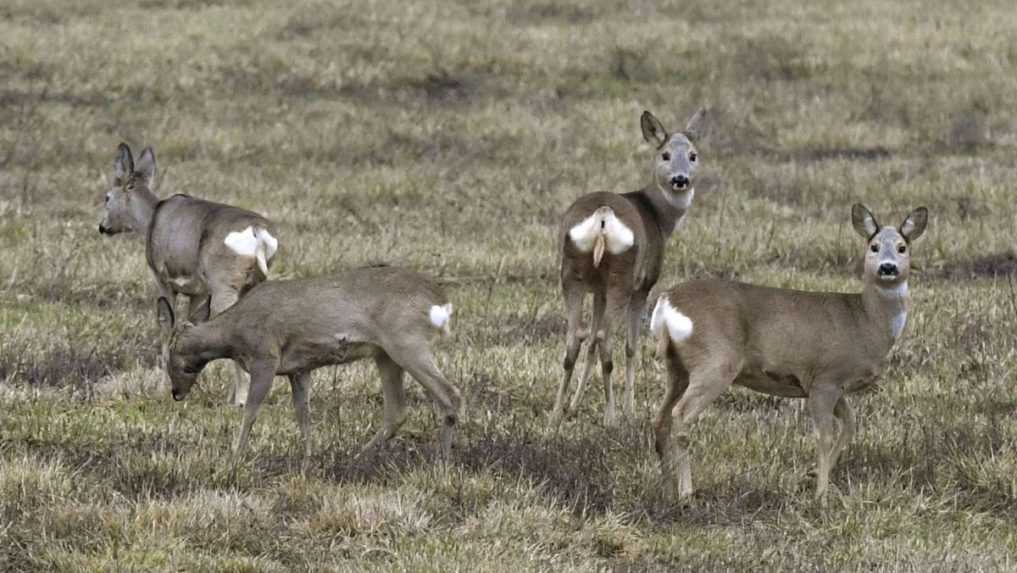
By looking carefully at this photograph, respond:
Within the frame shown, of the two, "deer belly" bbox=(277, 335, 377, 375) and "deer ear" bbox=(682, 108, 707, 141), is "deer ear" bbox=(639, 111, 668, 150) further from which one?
"deer belly" bbox=(277, 335, 377, 375)

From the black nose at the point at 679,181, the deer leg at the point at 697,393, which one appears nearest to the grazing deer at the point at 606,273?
the black nose at the point at 679,181

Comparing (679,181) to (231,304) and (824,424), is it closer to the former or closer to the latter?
(231,304)

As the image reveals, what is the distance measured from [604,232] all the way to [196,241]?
95.1 inches

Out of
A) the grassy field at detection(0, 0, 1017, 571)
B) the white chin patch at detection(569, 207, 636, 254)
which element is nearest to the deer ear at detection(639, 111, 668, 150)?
the grassy field at detection(0, 0, 1017, 571)

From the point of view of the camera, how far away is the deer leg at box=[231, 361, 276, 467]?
25.9 feet

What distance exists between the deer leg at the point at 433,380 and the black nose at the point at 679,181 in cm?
284

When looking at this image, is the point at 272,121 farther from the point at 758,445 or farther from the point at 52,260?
the point at 758,445

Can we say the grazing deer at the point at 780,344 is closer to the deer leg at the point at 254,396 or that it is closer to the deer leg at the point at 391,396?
the deer leg at the point at 391,396

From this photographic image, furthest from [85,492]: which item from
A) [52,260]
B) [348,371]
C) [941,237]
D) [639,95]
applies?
[639,95]

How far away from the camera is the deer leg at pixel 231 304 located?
945 cm

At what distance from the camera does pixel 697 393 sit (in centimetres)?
737

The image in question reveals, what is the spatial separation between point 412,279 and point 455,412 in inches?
26.7

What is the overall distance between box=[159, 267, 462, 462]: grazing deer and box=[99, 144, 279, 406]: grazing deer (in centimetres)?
64

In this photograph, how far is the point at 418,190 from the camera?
17.4m
